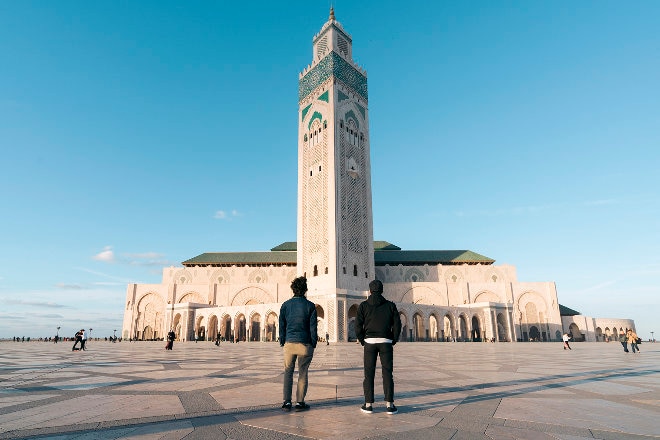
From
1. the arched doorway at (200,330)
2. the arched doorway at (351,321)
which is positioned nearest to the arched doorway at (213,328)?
the arched doorway at (200,330)

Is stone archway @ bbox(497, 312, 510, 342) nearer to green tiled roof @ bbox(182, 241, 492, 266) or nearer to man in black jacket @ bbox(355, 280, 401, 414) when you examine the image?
green tiled roof @ bbox(182, 241, 492, 266)

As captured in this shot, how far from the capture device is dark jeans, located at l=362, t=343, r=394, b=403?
4.16m

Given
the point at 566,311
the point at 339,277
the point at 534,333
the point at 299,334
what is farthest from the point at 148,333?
the point at 566,311

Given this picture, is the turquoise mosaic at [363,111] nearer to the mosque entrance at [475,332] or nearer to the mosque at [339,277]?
the mosque at [339,277]

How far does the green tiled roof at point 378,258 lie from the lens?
59.3 m

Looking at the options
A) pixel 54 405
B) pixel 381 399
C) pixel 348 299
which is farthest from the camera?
pixel 348 299

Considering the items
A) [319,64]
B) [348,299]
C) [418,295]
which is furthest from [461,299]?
[319,64]

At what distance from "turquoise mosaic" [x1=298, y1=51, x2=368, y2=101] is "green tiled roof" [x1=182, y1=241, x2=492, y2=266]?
957 inches

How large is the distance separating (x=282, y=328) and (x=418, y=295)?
50405 millimetres

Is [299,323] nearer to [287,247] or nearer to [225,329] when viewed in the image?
[225,329]

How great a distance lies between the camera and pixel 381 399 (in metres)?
4.98

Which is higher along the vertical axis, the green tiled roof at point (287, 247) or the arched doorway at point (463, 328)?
the green tiled roof at point (287, 247)

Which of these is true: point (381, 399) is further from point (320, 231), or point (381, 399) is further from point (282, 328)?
point (320, 231)

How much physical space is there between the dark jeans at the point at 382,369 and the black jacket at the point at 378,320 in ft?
0.42
